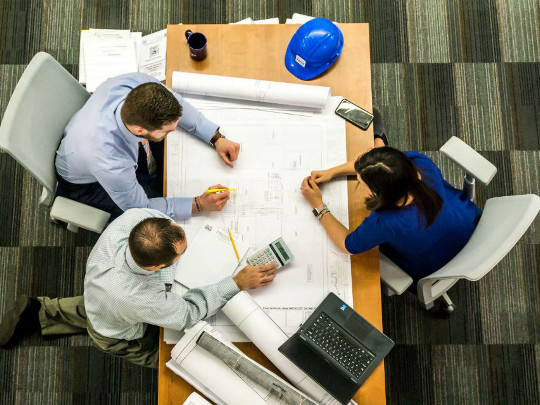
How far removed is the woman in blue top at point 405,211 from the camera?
134cm

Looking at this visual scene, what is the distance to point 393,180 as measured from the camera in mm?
1327

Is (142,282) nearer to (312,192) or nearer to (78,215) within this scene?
(78,215)

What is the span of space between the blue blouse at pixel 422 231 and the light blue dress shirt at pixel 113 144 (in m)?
0.57

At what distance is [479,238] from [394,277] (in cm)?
28

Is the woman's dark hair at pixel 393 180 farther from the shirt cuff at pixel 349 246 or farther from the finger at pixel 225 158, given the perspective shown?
the finger at pixel 225 158

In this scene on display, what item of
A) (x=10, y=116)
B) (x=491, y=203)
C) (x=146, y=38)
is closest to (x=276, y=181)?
(x=491, y=203)

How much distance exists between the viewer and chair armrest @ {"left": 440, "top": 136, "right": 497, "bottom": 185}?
1552 millimetres

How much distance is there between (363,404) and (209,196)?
0.76 meters

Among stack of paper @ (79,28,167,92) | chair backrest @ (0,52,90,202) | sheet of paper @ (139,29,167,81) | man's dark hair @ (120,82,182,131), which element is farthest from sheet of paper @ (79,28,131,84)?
man's dark hair @ (120,82,182,131)

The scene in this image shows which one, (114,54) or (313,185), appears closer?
(313,185)

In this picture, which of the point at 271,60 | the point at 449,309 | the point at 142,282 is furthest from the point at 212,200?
the point at 449,309

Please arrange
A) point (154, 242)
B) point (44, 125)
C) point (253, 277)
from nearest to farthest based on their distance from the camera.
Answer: point (154, 242)
point (253, 277)
point (44, 125)

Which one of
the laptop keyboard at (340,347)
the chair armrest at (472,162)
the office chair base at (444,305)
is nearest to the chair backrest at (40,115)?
the laptop keyboard at (340,347)

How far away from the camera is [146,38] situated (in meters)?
2.15
